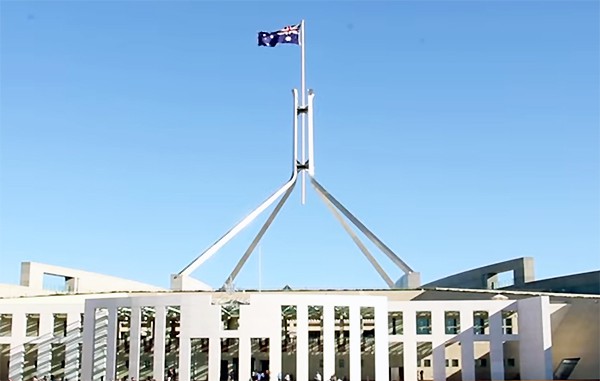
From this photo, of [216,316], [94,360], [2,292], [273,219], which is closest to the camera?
[216,316]

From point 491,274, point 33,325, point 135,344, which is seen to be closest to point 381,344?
point 135,344

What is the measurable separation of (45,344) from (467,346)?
60.9ft

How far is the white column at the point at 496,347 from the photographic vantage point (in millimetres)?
33125

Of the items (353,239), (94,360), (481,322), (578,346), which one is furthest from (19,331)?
(578,346)

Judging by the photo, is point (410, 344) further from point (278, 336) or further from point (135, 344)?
point (135, 344)

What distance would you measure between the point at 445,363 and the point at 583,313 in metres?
6.61

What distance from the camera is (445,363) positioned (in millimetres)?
34062

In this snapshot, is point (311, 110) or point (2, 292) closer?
point (2, 292)

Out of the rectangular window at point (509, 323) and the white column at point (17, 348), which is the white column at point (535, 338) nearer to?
the rectangular window at point (509, 323)

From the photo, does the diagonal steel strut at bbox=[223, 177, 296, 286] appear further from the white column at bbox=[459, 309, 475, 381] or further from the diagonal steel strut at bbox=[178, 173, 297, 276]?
the white column at bbox=[459, 309, 475, 381]

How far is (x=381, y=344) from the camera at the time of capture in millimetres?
31141

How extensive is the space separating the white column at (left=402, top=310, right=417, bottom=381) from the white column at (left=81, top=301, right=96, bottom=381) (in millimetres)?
12944

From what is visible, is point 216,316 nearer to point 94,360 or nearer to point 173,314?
point 173,314

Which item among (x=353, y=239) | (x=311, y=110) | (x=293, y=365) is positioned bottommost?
(x=293, y=365)
